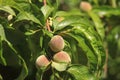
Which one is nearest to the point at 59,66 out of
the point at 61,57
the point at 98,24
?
the point at 61,57

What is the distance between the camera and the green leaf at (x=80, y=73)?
4.54 ft

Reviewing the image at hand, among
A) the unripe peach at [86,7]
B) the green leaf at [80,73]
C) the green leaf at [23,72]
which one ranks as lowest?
the unripe peach at [86,7]

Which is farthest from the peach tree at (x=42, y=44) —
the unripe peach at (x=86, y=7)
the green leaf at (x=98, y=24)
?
the unripe peach at (x=86, y=7)

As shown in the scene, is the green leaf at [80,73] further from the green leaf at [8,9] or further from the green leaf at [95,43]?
the green leaf at [8,9]

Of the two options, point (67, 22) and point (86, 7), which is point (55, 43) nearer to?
point (67, 22)

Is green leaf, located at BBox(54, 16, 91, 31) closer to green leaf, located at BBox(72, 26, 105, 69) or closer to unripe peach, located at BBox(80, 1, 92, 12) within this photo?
green leaf, located at BBox(72, 26, 105, 69)

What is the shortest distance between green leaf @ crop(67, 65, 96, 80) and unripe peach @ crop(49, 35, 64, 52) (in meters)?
0.09

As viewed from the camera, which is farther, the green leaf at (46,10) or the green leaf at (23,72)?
the green leaf at (46,10)

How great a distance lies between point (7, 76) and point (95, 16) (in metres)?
1.08

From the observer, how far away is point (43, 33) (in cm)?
139

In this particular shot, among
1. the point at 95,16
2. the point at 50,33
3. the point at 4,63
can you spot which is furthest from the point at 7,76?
the point at 95,16

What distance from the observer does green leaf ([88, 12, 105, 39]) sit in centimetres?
215

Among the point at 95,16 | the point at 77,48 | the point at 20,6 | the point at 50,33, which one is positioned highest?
the point at 20,6

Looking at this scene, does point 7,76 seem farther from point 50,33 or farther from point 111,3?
point 111,3
